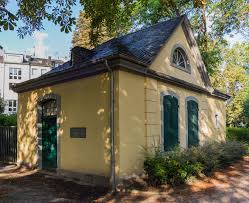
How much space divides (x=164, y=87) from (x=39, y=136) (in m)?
5.80

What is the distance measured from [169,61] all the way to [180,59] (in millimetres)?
1814

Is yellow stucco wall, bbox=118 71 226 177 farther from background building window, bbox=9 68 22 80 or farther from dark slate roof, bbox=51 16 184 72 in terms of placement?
background building window, bbox=9 68 22 80

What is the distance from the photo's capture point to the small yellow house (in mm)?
9219

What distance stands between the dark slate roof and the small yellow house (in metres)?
0.04

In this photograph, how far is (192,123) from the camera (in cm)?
1408

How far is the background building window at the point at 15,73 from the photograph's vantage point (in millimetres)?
46084

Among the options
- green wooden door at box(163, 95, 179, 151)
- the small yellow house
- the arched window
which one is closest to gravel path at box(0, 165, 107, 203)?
the small yellow house

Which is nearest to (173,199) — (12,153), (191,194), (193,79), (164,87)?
(191,194)

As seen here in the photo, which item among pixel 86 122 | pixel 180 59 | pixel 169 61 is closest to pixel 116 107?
pixel 86 122

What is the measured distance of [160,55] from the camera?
1162 cm

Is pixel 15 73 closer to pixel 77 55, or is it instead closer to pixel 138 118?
pixel 77 55

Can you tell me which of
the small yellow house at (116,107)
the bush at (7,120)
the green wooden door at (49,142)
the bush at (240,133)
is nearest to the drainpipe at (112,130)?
the small yellow house at (116,107)

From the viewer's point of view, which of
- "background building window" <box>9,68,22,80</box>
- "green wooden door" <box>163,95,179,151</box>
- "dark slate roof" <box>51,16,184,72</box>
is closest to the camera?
"dark slate roof" <box>51,16,184,72</box>

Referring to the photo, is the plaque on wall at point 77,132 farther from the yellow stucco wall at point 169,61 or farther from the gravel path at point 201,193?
the yellow stucco wall at point 169,61
